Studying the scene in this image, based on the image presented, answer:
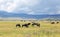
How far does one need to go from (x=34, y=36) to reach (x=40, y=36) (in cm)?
63

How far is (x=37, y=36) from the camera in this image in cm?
2145

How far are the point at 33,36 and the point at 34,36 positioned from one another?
0.37 ft

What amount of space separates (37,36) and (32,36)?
0.52m

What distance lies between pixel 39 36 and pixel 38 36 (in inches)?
4.1

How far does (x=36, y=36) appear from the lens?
21328mm

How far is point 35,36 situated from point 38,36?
1.13ft

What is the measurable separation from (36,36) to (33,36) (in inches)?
12.8

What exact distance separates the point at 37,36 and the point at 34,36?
1.04ft

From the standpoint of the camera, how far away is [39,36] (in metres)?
21.5

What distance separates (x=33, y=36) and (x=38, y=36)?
52 centimetres

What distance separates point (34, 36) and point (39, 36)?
0.53 meters

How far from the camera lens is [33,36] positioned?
21438mm

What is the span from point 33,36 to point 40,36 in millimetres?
723

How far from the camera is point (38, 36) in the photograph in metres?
21.5
